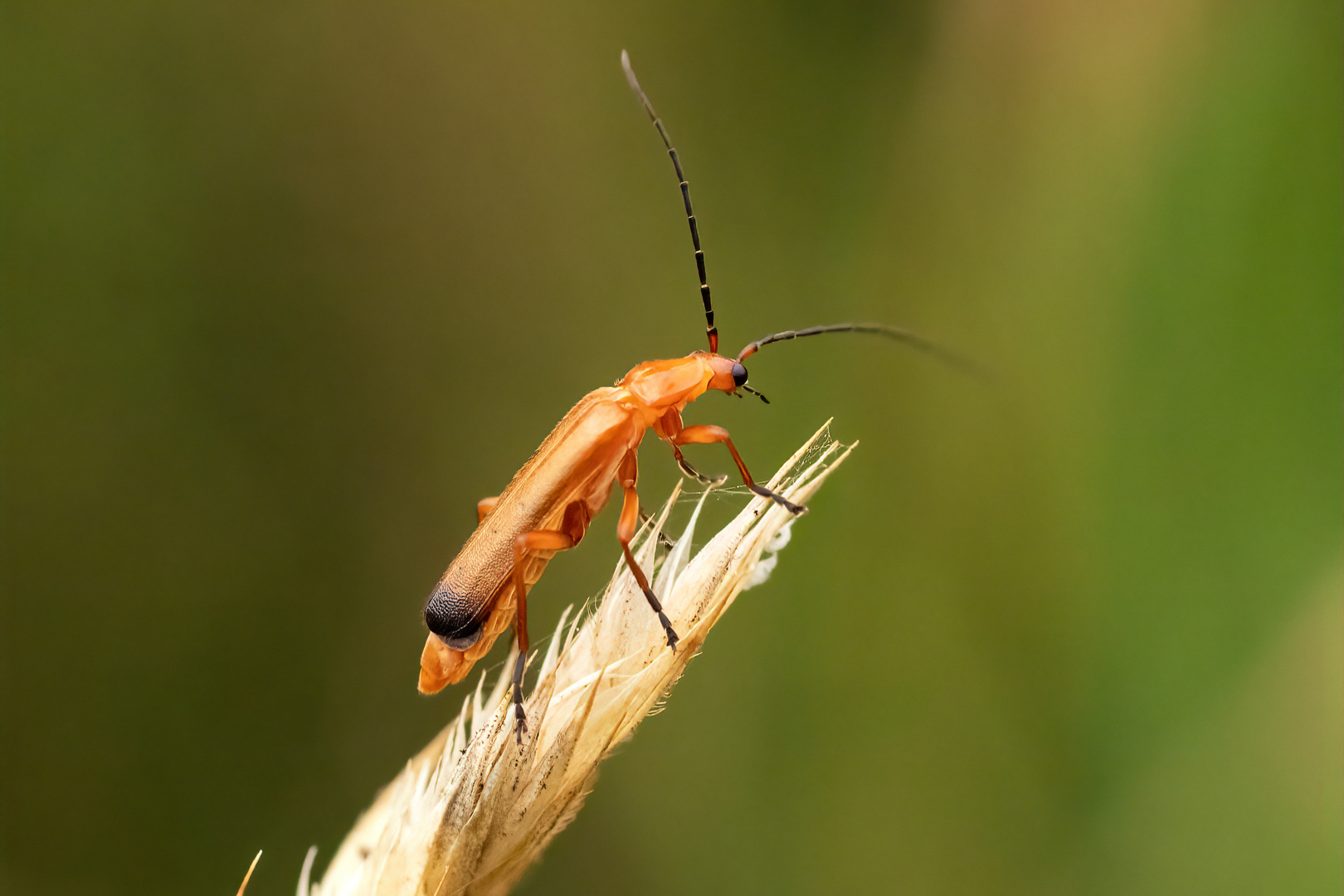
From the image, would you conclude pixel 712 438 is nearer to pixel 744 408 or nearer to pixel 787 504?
pixel 744 408

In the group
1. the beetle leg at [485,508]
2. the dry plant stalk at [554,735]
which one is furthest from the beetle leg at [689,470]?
the dry plant stalk at [554,735]

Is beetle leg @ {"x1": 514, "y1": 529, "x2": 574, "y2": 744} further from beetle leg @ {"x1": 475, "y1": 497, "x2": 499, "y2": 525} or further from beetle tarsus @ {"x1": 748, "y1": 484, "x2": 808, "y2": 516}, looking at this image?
beetle tarsus @ {"x1": 748, "y1": 484, "x2": 808, "y2": 516}

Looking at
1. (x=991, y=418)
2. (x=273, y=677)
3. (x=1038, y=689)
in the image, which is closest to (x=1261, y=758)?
(x=1038, y=689)

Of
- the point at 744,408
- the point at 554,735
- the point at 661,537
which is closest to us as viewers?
the point at 554,735

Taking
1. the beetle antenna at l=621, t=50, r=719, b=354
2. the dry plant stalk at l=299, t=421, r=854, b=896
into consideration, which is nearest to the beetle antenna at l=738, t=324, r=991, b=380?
the beetle antenna at l=621, t=50, r=719, b=354

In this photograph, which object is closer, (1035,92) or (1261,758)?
(1261,758)

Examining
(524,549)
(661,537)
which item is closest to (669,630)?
(661,537)

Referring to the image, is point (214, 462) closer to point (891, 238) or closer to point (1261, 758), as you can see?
point (891, 238)
